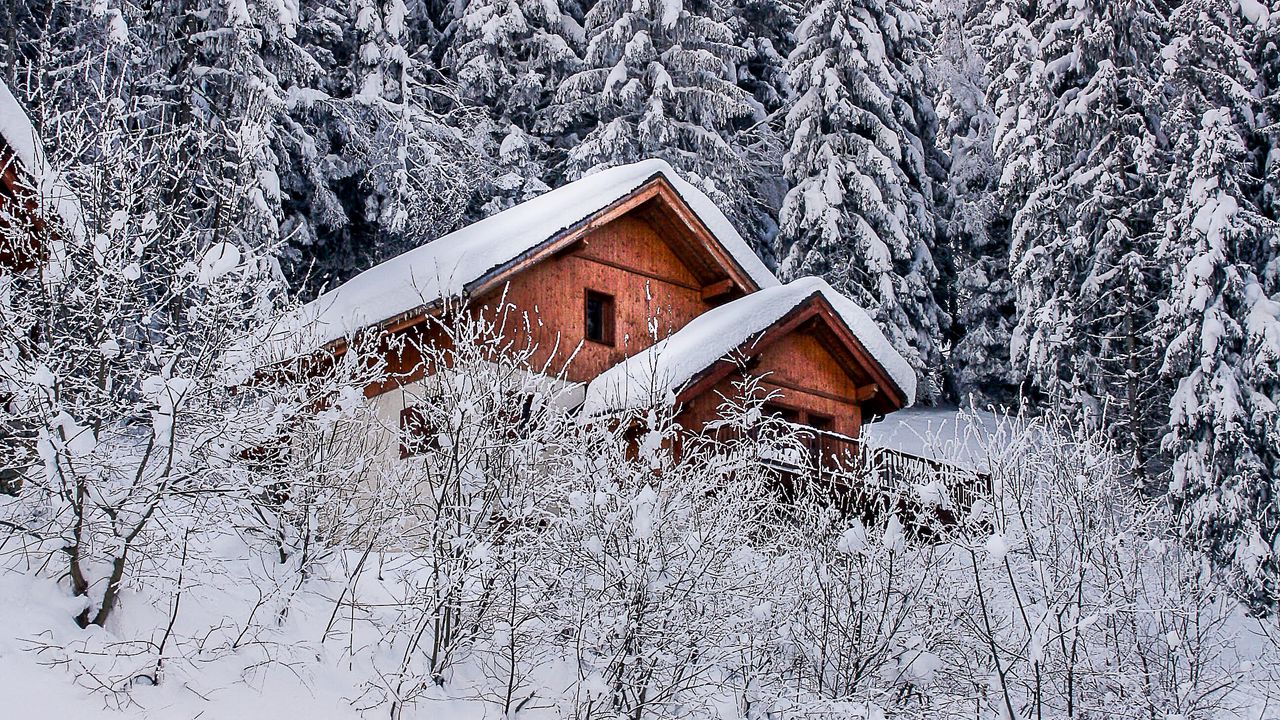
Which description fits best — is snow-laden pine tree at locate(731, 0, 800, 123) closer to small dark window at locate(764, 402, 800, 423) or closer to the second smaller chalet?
the second smaller chalet

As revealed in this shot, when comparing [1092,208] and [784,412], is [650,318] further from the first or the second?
[1092,208]

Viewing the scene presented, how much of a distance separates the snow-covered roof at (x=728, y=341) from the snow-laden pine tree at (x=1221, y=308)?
17.1ft

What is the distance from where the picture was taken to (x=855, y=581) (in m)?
11.9

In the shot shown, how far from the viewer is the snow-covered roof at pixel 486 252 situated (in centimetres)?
1665

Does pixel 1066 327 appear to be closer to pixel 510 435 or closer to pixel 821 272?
pixel 821 272

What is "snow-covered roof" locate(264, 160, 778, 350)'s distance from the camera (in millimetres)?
16645

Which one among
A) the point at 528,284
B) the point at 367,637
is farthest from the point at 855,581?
the point at 528,284

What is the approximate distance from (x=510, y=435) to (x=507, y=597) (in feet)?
4.79

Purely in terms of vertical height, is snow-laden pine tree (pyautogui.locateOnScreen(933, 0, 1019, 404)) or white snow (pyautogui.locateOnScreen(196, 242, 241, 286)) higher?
snow-laden pine tree (pyautogui.locateOnScreen(933, 0, 1019, 404))

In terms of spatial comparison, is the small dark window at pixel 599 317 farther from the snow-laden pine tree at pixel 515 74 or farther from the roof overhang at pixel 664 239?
the snow-laden pine tree at pixel 515 74

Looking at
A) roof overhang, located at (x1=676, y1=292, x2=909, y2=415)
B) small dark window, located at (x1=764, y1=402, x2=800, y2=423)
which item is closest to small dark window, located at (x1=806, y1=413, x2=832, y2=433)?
small dark window, located at (x1=764, y1=402, x2=800, y2=423)

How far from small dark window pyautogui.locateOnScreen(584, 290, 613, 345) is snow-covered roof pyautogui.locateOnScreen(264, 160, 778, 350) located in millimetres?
1713

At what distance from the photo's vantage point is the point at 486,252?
1720 cm

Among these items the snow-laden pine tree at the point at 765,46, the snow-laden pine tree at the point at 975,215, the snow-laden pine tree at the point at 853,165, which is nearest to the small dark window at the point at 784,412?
the snow-laden pine tree at the point at 853,165
